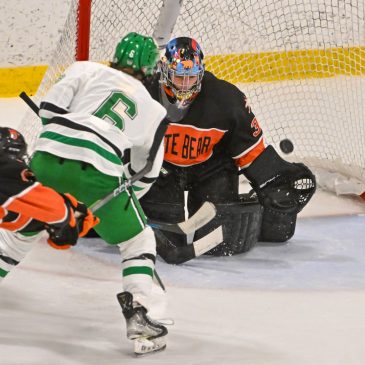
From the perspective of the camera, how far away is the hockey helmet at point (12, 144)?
7.66ft

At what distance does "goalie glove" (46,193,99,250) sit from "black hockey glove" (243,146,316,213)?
1.27 metres

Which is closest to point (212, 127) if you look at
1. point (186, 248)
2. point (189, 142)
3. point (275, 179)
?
point (189, 142)

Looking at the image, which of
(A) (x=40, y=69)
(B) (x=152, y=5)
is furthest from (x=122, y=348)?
(A) (x=40, y=69)

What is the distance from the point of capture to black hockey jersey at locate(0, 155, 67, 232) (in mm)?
2299

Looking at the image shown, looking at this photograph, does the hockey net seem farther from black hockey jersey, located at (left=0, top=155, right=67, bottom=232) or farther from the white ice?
black hockey jersey, located at (left=0, top=155, right=67, bottom=232)

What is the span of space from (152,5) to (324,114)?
96 centimetres

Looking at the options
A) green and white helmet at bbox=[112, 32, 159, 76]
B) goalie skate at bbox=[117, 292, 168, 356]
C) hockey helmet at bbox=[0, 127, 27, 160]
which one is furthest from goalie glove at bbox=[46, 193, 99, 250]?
green and white helmet at bbox=[112, 32, 159, 76]

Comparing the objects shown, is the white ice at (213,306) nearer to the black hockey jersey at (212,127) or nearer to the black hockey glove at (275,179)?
the black hockey glove at (275,179)

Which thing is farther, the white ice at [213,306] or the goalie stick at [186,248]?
the goalie stick at [186,248]

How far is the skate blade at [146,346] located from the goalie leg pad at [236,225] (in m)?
0.93

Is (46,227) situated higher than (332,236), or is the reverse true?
(46,227)

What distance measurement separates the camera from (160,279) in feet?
10.5

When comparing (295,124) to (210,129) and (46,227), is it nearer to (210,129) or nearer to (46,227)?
(210,129)

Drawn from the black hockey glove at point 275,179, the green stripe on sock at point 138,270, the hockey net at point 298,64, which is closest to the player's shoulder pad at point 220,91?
the black hockey glove at point 275,179
